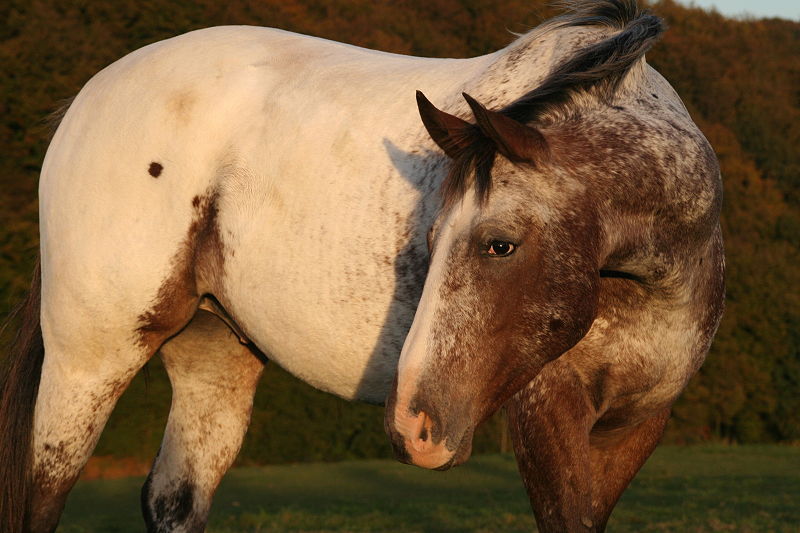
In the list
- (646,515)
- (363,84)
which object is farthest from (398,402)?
(646,515)

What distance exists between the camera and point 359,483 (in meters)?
13.9

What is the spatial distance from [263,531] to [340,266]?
17.1ft

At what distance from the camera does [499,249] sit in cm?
276

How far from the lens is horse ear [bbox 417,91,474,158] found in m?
2.80

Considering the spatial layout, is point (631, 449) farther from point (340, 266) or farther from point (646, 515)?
point (646, 515)

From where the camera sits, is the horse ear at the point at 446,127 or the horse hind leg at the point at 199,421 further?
the horse hind leg at the point at 199,421

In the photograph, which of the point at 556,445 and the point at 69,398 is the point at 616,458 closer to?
the point at 556,445

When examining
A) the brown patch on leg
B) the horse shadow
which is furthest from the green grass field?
the horse shadow

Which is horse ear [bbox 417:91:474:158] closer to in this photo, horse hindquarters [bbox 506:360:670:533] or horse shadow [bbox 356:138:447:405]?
horse shadow [bbox 356:138:447:405]

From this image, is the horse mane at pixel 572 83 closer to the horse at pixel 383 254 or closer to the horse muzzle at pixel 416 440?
the horse at pixel 383 254

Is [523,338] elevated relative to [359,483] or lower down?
elevated

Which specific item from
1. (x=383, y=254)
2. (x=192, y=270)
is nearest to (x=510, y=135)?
(x=383, y=254)

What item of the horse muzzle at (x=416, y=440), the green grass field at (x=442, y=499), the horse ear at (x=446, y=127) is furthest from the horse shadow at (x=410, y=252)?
the green grass field at (x=442, y=499)

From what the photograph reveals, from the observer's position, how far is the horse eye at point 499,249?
2754 mm
